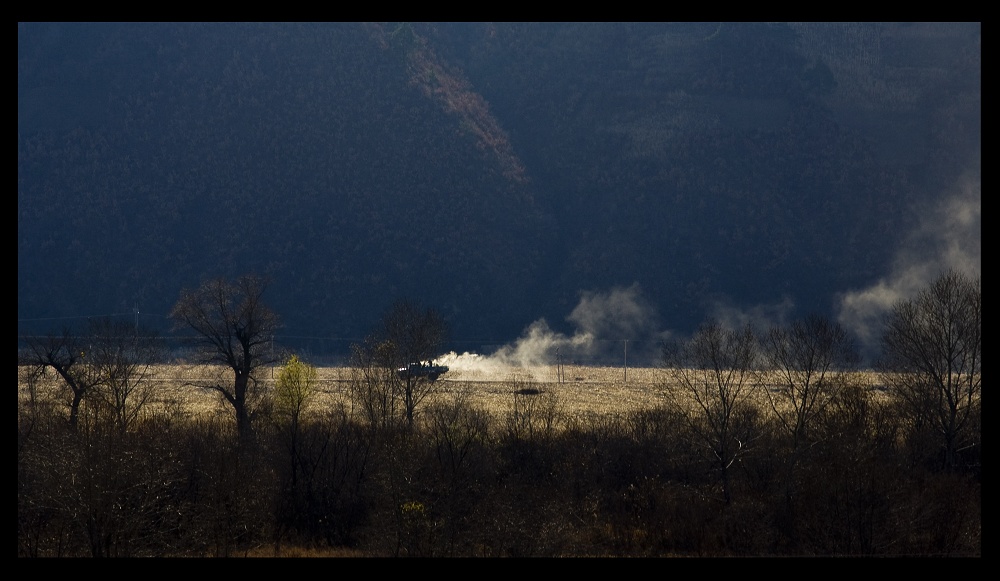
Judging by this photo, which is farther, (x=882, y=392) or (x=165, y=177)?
(x=165, y=177)

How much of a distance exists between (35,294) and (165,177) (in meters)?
21.0

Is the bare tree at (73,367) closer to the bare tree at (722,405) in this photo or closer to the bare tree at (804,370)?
the bare tree at (722,405)

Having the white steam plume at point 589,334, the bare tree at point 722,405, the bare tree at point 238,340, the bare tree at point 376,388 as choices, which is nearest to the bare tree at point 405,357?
the bare tree at point 376,388

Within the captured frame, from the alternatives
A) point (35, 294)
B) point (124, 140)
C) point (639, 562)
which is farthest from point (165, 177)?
point (639, 562)

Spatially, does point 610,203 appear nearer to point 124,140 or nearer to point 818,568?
point 124,140

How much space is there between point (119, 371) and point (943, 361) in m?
38.0

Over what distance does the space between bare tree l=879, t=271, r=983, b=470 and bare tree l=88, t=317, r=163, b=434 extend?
3291 cm

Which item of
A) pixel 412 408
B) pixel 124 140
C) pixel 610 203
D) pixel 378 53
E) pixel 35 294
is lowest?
pixel 412 408

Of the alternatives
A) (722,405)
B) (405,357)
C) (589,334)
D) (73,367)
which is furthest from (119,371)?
(589,334)

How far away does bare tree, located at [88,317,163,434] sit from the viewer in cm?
3781

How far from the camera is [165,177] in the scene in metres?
104

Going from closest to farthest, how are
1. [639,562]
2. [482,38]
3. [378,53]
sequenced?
[639,562] < [378,53] < [482,38]

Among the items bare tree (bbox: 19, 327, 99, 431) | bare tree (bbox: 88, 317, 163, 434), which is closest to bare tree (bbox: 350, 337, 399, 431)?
bare tree (bbox: 88, 317, 163, 434)

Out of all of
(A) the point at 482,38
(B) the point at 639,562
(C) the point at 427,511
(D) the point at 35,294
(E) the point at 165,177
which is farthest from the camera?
(A) the point at 482,38
